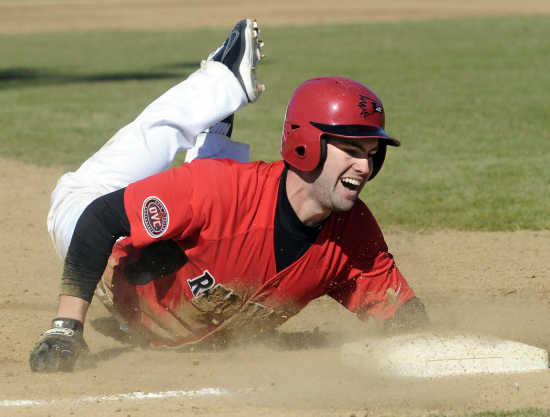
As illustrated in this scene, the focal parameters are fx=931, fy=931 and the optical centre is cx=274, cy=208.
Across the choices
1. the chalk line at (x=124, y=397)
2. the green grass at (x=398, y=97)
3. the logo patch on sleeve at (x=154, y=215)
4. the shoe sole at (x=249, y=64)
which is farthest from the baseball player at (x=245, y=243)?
the green grass at (x=398, y=97)

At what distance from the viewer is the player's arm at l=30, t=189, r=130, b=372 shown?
171 inches

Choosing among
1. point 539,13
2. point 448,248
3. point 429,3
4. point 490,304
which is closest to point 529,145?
point 448,248

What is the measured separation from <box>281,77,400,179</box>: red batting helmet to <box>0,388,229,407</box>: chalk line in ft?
3.64

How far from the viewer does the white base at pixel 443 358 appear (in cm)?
454

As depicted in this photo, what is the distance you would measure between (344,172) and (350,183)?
0.06 m

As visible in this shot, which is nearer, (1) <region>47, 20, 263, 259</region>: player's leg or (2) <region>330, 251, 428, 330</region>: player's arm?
(2) <region>330, 251, 428, 330</region>: player's arm

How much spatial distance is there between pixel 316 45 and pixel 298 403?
19806 mm

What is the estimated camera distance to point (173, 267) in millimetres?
4637

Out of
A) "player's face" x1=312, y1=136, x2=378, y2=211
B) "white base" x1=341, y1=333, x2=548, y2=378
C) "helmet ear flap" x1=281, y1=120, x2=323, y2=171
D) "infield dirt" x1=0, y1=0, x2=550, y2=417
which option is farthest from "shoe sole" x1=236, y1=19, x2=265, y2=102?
"white base" x1=341, y1=333, x2=548, y2=378

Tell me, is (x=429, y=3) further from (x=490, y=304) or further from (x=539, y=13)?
(x=490, y=304)

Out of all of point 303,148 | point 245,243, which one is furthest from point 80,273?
point 303,148

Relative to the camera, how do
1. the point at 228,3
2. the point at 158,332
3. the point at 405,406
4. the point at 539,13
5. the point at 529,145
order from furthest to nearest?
the point at 228,3, the point at 539,13, the point at 529,145, the point at 158,332, the point at 405,406

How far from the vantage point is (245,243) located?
4.49 meters

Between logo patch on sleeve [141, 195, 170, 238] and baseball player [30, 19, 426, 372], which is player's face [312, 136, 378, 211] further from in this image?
logo patch on sleeve [141, 195, 170, 238]
